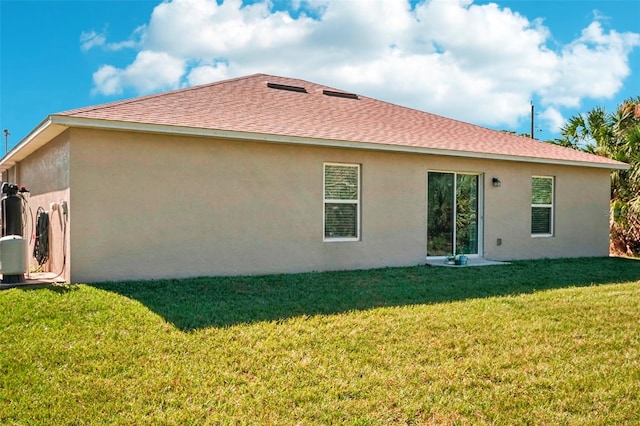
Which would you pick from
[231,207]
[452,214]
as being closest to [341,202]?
[231,207]

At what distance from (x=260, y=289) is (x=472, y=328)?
11.2 ft

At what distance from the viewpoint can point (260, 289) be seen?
7918 mm

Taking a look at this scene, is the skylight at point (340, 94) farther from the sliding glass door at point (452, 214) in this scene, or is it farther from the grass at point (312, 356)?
the grass at point (312, 356)

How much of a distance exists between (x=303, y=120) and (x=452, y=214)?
4.25 m

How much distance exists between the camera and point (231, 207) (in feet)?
30.0

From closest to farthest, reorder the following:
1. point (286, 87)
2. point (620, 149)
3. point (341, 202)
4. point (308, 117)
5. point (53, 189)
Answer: point (53, 189) → point (341, 202) → point (308, 117) → point (286, 87) → point (620, 149)

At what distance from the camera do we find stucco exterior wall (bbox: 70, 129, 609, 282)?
8.12 m

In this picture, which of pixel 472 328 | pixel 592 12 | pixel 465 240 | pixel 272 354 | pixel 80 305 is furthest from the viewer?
pixel 592 12

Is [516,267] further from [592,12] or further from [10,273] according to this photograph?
[10,273]

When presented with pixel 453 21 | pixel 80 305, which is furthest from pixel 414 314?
pixel 453 21

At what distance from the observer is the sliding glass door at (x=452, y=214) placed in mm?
11523

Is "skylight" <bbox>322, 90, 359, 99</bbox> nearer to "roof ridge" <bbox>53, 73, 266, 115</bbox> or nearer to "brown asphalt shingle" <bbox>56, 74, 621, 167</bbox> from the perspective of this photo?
"brown asphalt shingle" <bbox>56, 74, 621, 167</bbox>

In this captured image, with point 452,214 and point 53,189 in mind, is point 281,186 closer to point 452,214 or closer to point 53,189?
point 53,189

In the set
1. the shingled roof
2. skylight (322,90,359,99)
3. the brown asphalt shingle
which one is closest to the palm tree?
the shingled roof
